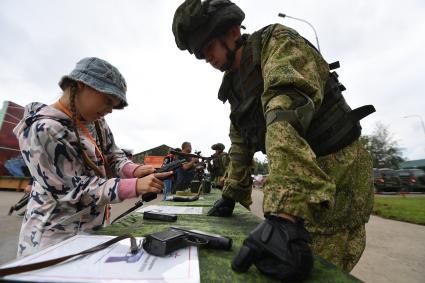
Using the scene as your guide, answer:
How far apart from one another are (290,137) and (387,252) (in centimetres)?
380

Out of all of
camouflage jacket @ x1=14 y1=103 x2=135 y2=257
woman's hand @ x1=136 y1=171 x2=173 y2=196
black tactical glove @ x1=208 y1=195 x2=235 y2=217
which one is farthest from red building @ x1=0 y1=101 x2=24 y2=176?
woman's hand @ x1=136 y1=171 x2=173 y2=196

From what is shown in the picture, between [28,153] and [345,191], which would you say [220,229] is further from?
[28,153]

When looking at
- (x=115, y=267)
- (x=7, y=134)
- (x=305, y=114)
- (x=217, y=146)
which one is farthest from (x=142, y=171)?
(x=7, y=134)

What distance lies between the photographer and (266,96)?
2.93 ft

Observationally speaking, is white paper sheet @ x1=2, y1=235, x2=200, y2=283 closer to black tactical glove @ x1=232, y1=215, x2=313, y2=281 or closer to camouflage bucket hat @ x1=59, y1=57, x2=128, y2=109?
black tactical glove @ x1=232, y1=215, x2=313, y2=281

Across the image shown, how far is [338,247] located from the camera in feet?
3.43

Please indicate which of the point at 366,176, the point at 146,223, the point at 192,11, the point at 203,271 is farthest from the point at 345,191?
the point at 192,11

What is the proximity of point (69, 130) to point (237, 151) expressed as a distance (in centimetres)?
103

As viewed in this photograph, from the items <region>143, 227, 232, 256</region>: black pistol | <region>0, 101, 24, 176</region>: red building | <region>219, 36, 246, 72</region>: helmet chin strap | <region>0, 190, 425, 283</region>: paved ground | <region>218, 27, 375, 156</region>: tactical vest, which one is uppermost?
<region>0, 101, 24, 176</region>: red building

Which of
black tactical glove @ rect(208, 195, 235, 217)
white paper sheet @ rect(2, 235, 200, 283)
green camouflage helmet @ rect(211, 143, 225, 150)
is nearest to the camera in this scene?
white paper sheet @ rect(2, 235, 200, 283)

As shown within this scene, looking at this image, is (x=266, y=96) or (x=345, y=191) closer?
(x=266, y=96)

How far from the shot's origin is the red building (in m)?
14.1

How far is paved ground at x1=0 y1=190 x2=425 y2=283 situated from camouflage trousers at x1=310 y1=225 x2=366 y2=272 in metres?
1.82

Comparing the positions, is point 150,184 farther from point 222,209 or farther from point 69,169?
point 222,209
